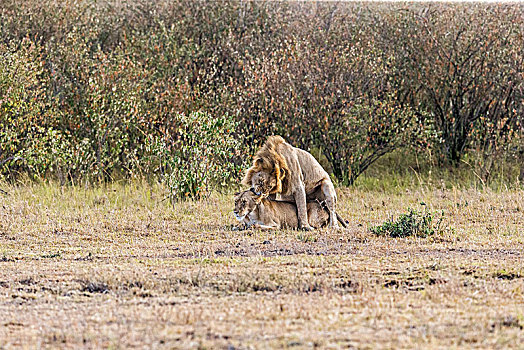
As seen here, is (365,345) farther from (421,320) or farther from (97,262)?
(97,262)

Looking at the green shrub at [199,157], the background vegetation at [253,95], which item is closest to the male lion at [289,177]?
the green shrub at [199,157]

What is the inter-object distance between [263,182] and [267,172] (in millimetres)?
155

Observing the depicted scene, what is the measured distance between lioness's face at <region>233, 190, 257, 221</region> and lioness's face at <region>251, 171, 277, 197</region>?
120mm

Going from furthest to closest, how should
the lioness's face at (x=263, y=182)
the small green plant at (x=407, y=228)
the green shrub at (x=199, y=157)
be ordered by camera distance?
the green shrub at (x=199, y=157) → the lioness's face at (x=263, y=182) → the small green plant at (x=407, y=228)

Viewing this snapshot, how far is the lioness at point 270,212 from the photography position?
1029cm

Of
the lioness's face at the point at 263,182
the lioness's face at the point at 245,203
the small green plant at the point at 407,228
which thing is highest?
the lioness's face at the point at 263,182

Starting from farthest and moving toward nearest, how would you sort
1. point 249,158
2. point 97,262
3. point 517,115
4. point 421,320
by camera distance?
point 517,115 < point 249,158 < point 97,262 < point 421,320

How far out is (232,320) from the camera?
18.0ft

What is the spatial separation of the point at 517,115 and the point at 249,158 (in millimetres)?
6894

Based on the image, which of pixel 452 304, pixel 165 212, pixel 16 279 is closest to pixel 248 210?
pixel 165 212

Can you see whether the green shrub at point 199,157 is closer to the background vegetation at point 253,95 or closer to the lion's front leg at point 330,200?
the background vegetation at point 253,95

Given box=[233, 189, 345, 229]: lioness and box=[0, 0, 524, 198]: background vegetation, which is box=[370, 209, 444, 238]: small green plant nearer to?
box=[233, 189, 345, 229]: lioness

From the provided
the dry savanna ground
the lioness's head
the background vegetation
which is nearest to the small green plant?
the dry savanna ground

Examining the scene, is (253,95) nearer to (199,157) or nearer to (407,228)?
(199,157)
